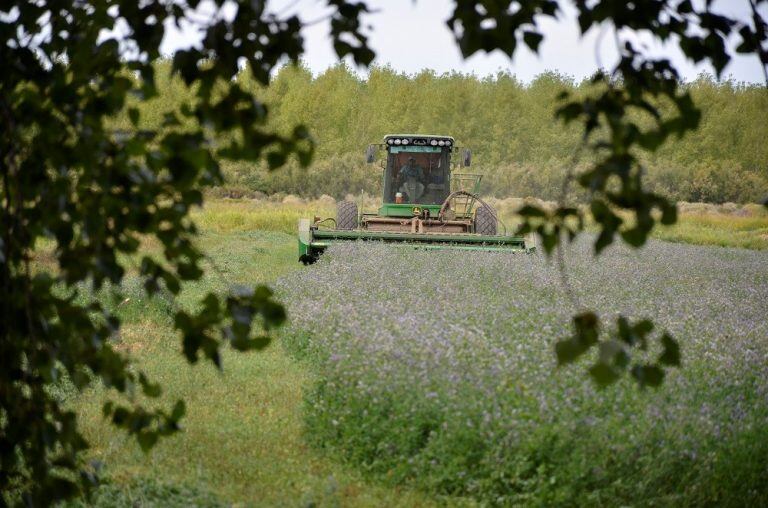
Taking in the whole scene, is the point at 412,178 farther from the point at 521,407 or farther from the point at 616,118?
the point at 616,118

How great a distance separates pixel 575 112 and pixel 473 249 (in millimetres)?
12599

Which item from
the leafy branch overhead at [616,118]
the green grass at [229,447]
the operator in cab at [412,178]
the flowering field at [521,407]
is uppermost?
the operator in cab at [412,178]

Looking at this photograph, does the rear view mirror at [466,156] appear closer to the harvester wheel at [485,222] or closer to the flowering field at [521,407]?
the harvester wheel at [485,222]

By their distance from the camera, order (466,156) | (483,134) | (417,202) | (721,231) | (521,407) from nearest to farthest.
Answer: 1. (521,407)
2. (466,156)
3. (417,202)
4. (721,231)
5. (483,134)

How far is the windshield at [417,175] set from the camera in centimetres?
1811

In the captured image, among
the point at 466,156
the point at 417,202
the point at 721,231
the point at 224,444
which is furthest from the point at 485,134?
the point at 224,444

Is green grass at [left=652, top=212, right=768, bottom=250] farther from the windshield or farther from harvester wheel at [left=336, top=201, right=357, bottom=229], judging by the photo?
harvester wheel at [left=336, top=201, right=357, bottom=229]

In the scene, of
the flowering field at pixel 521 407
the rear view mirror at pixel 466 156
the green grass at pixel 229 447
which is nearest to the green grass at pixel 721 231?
the rear view mirror at pixel 466 156

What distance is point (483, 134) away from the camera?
55.2 meters

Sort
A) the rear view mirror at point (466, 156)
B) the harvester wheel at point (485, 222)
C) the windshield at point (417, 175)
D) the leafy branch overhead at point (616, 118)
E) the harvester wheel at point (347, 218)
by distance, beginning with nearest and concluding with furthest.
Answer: the leafy branch overhead at point (616, 118), the rear view mirror at point (466, 156), the harvester wheel at point (485, 222), the harvester wheel at point (347, 218), the windshield at point (417, 175)

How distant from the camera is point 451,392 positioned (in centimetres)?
550

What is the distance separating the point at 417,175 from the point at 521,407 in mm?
13131

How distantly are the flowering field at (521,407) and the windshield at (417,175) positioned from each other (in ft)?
29.3

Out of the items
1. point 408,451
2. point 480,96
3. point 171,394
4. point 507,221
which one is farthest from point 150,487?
point 480,96
